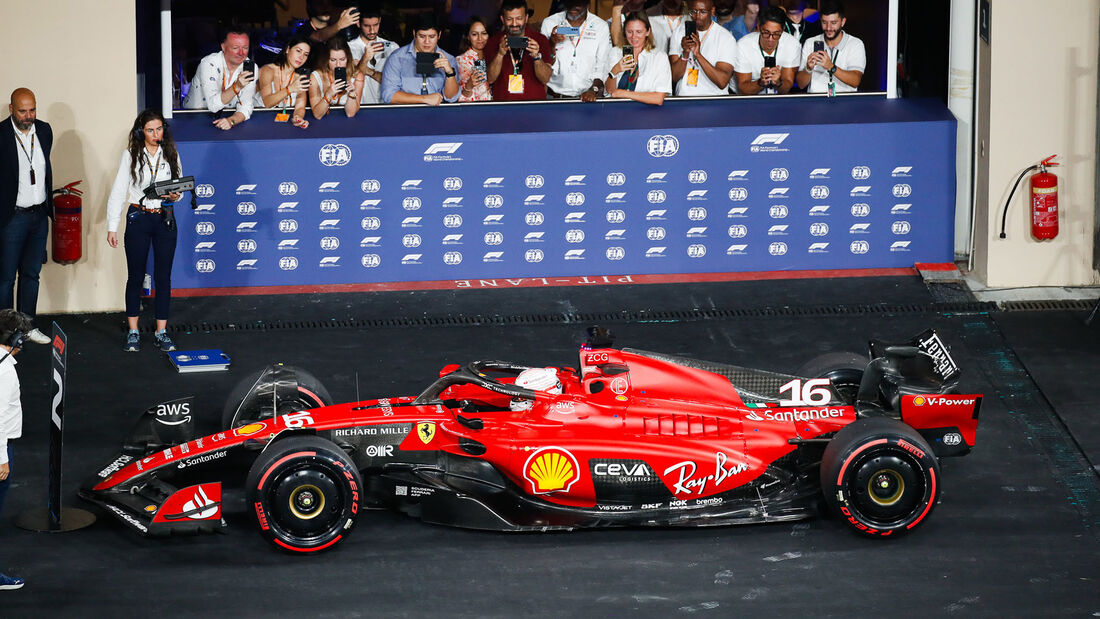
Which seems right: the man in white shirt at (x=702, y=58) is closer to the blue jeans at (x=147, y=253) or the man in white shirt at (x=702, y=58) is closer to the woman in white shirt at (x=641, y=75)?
the woman in white shirt at (x=641, y=75)

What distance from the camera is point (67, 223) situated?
13734mm

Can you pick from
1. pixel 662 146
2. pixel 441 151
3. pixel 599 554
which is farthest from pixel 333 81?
pixel 599 554

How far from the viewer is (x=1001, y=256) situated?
1436cm

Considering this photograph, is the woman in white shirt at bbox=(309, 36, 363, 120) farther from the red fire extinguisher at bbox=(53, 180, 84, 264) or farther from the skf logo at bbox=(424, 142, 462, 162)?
the red fire extinguisher at bbox=(53, 180, 84, 264)

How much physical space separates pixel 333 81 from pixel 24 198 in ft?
10.4

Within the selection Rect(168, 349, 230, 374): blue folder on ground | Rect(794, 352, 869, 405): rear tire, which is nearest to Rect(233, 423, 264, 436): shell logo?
Rect(168, 349, 230, 374): blue folder on ground

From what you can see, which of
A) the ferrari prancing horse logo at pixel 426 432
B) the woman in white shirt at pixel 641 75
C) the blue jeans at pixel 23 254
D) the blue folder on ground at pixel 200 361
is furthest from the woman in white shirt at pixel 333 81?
the ferrari prancing horse logo at pixel 426 432

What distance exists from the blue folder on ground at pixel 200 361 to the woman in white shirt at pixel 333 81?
2975 millimetres

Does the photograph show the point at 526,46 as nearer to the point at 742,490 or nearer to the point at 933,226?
the point at 933,226

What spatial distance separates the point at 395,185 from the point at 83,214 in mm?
2795

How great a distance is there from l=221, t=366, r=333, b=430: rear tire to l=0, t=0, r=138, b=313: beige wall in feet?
13.4

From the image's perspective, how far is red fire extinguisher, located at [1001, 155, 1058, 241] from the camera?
553 inches

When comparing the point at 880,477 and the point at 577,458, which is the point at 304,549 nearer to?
the point at 577,458

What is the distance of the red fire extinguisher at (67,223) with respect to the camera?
13.7m
